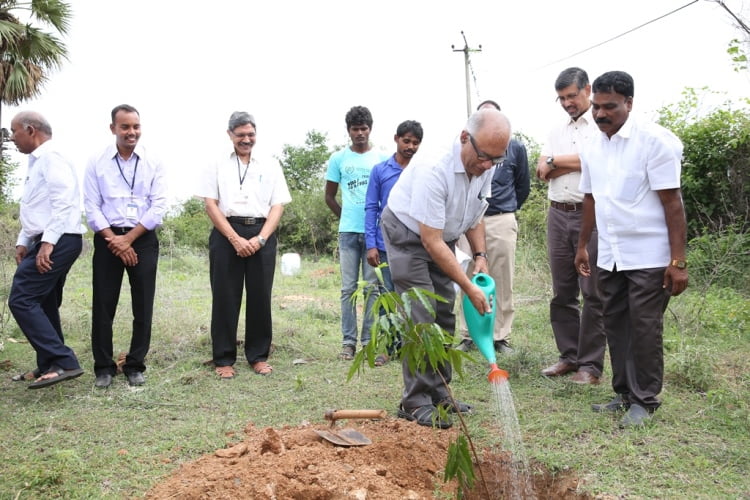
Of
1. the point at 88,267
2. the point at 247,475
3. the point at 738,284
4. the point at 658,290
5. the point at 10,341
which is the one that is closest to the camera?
the point at 247,475

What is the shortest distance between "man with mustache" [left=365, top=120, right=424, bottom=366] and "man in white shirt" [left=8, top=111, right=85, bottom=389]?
83.3 inches

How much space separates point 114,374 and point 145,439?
137 centimetres

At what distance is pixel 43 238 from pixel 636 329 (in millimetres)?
3800

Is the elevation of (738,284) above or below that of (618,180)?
below

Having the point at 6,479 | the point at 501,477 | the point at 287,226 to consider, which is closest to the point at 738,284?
the point at 501,477

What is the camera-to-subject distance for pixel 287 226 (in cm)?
1581

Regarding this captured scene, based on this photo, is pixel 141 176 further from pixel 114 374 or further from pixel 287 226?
pixel 287 226

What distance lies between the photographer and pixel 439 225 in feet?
11.6

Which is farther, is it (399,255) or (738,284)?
(738,284)

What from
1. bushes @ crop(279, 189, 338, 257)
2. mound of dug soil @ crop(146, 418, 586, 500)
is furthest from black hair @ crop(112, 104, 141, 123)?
bushes @ crop(279, 189, 338, 257)

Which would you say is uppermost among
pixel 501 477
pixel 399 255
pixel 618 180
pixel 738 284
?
pixel 618 180

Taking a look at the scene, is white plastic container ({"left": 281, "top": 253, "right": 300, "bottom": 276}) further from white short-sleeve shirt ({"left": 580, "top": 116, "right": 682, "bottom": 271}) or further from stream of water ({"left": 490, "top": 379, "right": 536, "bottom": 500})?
white short-sleeve shirt ({"left": 580, "top": 116, "right": 682, "bottom": 271})

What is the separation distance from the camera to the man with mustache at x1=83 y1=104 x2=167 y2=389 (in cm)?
471

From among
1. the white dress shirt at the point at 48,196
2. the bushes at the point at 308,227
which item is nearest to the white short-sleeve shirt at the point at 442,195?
the white dress shirt at the point at 48,196
